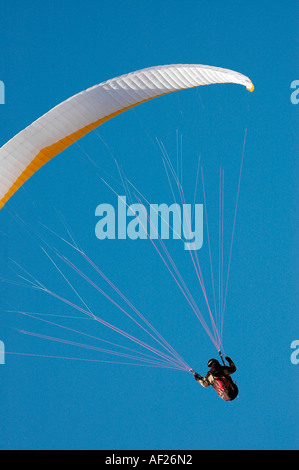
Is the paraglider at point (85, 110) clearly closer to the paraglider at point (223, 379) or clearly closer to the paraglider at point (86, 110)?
the paraglider at point (86, 110)

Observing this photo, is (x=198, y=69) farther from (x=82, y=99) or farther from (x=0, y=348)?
(x=0, y=348)

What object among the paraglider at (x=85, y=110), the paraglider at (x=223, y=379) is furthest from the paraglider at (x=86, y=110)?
the paraglider at (x=223, y=379)

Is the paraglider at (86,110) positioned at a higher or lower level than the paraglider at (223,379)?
higher

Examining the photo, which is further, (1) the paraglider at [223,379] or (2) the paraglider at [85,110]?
(1) the paraglider at [223,379]

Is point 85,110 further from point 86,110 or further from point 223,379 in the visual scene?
point 223,379

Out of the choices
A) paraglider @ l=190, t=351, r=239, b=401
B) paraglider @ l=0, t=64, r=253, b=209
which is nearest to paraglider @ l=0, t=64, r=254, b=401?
paraglider @ l=0, t=64, r=253, b=209

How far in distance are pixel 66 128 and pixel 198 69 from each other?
1891 millimetres

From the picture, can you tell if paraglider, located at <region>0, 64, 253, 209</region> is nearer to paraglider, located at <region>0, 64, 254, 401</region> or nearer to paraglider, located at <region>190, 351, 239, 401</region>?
paraglider, located at <region>0, 64, 254, 401</region>

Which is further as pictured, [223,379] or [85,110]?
[223,379]

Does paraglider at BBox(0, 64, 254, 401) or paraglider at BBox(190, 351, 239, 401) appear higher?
paraglider at BBox(0, 64, 254, 401)

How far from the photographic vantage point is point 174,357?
10477 millimetres

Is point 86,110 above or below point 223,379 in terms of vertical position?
above

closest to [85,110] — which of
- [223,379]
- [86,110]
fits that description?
[86,110]
